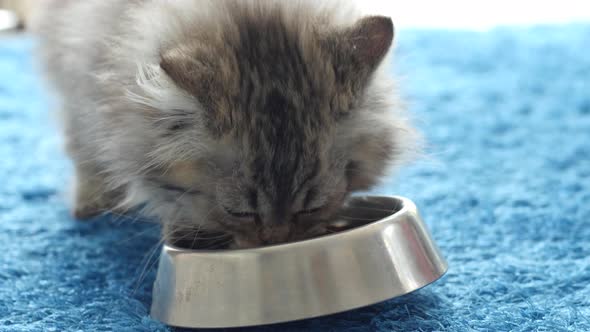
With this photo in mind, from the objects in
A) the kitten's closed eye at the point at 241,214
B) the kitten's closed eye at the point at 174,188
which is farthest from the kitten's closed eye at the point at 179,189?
the kitten's closed eye at the point at 241,214

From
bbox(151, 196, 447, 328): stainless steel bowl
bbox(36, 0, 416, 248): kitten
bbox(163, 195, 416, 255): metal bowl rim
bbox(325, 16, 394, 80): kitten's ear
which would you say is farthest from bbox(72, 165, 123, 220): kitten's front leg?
bbox(325, 16, 394, 80): kitten's ear

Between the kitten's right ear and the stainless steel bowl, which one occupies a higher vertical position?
the kitten's right ear

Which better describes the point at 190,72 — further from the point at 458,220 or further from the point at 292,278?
the point at 458,220

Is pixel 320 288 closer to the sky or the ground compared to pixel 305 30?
closer to the ground

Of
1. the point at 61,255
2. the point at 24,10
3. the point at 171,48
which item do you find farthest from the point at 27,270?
the point at 24,10

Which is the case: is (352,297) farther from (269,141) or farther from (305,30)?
(305,30)

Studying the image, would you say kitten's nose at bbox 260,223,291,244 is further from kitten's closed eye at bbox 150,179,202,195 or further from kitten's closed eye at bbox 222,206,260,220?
kitten's closed eye at bbox 150,179,202,195
